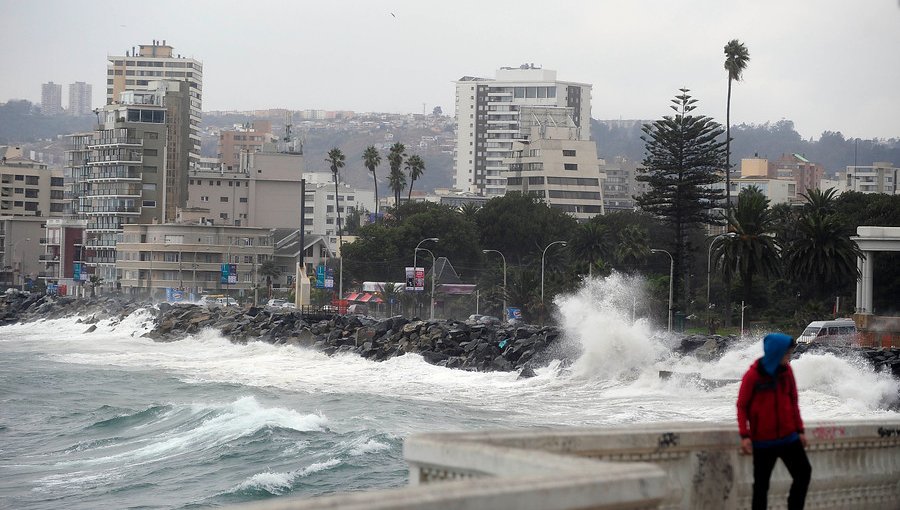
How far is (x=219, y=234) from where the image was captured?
97312mm

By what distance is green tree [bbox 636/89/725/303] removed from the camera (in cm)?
6378

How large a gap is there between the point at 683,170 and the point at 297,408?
38.8 metres

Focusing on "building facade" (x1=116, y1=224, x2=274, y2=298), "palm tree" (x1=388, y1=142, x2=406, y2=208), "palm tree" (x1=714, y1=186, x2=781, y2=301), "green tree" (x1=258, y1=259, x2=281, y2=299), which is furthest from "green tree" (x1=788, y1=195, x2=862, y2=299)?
"green tree" (x1=258, y1=259, x2=281, y2=299)

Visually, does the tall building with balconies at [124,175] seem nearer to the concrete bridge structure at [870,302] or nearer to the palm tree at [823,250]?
the palm tree at [823,250]

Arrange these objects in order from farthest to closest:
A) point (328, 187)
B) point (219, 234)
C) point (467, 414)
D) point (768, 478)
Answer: point (328, 187), point (219, 234), point (467, 414), point (768, 478)

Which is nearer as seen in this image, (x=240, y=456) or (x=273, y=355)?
(x=240, y=456)

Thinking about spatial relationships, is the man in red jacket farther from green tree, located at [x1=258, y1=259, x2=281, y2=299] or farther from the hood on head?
green tree, located at [x1=258, y1=259, x2=281, y2=299]

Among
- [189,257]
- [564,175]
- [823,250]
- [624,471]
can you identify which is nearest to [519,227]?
[189,257]

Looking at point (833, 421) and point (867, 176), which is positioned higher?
point (867, 176)

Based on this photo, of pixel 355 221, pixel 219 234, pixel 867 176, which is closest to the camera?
pixel 219 234

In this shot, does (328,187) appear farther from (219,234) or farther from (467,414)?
(467,414)

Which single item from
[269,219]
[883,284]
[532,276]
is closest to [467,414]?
[883,284]

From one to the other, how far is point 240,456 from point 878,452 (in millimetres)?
15271

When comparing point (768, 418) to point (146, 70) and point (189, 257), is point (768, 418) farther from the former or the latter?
point (146, 70)
